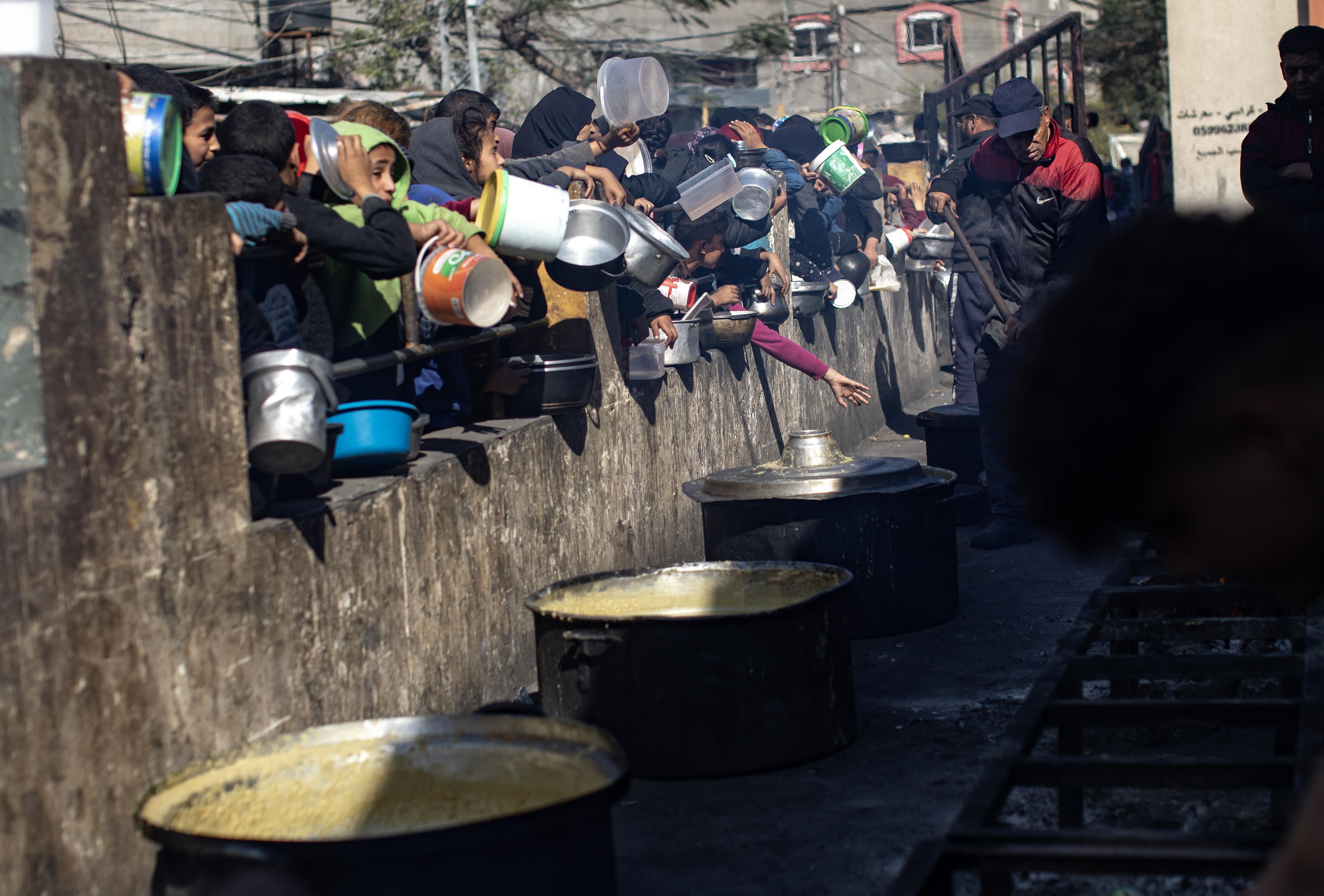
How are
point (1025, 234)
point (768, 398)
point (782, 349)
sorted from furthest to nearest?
point (768, 398) < point (782, 349) < point (1025, 234)

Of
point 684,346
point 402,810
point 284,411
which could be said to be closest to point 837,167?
point 684,346

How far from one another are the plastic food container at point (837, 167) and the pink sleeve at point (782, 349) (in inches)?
128

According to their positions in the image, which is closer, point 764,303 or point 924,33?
point 764,303

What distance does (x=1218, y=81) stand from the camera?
939cm

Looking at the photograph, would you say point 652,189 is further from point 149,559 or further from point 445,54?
point 445,54

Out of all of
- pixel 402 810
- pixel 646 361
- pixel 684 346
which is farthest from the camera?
pixel 684 346

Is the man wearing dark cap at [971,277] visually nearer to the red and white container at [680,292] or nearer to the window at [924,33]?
the red and white container at [680,292]

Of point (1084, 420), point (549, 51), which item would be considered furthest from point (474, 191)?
point (549, 51)

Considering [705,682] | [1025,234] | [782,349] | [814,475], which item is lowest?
[705,682]

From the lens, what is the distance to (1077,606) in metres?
6.46

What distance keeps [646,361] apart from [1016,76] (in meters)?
7.37

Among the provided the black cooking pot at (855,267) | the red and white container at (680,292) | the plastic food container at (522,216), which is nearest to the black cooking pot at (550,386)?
the plastic food container at (522,216)

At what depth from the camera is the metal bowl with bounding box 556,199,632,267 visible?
561cm

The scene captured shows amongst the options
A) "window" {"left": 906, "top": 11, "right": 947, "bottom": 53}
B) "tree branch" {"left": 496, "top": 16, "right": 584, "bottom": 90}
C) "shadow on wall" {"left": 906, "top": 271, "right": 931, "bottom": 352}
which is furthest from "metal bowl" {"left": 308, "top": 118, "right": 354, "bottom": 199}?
"window" {"left": 906, "top": 11, "right": 947, "bottom": 53}
